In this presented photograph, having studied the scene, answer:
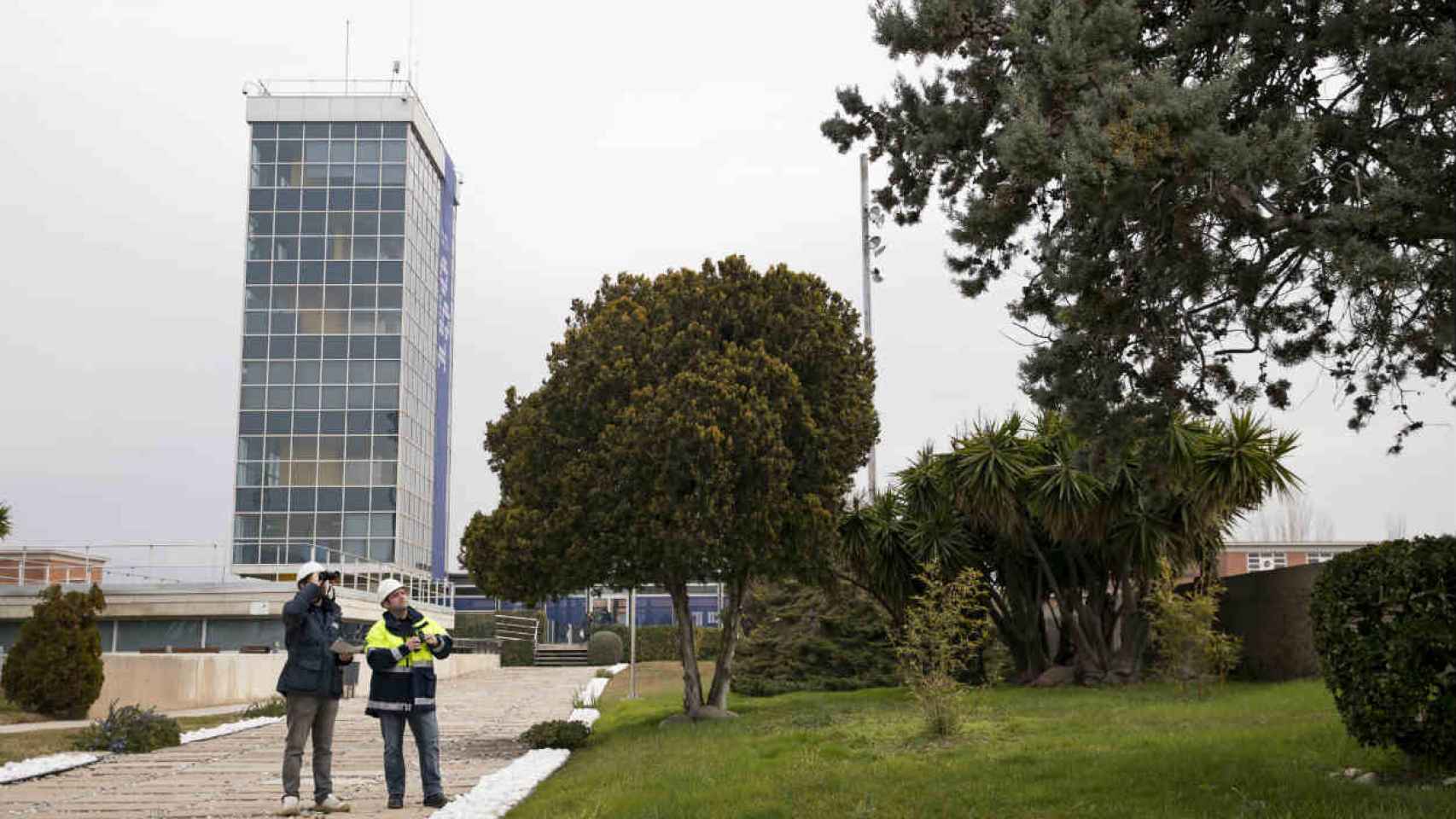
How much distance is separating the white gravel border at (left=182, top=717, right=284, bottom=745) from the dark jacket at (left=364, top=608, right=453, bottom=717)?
7.73 metres

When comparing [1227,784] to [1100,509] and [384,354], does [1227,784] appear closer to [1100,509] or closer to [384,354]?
[1100,509]

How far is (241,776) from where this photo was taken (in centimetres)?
1266

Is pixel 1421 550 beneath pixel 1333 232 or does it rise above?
beneath

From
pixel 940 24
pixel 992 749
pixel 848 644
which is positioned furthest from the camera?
pixel 848 644

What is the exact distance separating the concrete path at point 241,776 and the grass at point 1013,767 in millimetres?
1287

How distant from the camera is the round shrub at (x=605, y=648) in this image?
47.1 metres

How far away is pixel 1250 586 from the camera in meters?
21.8

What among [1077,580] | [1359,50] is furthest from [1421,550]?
[1077,580]

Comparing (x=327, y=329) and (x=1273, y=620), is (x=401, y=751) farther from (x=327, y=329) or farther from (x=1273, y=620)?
(x=327, y=329)

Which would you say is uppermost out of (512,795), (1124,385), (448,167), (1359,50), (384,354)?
(448,167)

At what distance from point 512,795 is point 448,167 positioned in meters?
68.2

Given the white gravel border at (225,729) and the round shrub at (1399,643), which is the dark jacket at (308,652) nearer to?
the round shrub at (1399,643)

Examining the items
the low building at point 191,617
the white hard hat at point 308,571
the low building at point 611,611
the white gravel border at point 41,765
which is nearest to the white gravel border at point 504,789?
the white hard hat at point 308,571

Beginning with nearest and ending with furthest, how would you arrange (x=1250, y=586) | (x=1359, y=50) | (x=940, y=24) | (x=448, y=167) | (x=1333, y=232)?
(x=1333, y=232) → (x=1359, y=50) → (x=940, y=24) → (x=1250, y=586) → (x=448, y=167)
